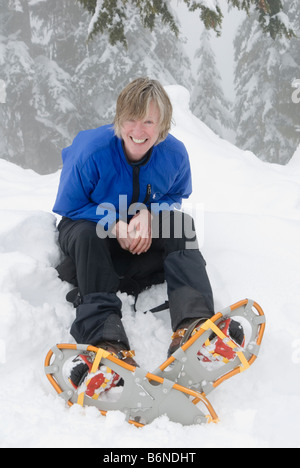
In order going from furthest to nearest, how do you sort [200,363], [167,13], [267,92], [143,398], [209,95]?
[209,95]
[267,92]
[167,13]
[200,363]
[143,398]

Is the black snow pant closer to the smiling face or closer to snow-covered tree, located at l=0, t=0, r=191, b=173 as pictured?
the smiling face

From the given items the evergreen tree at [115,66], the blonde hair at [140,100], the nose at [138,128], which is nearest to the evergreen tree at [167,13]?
the blonde hair at [140,100]

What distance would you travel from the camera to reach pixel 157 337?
2.02 meters

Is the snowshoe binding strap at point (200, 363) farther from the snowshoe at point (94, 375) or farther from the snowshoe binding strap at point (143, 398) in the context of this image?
the snowshoe at point (94, 375)

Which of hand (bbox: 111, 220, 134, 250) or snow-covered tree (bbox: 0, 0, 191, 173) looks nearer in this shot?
hand (bbox: 111, 220, 134, 250)

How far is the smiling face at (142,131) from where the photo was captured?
6.25 feet

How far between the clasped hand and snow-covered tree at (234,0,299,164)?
14.3 m

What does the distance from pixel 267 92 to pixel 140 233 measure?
48.9ft

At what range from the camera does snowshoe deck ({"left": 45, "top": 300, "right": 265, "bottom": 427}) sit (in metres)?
1.48

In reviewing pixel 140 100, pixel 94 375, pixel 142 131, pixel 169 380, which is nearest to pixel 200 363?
pixel 169 380

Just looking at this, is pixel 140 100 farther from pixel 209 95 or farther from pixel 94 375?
pixel 209 95

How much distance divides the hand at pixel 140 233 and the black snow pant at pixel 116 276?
85 millimetres

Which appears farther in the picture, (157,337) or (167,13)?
(167,13)

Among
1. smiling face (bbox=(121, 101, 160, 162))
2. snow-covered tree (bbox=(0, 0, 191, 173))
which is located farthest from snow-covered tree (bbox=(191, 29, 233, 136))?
smiling face (bbox=(121, 101, 160, 162))
